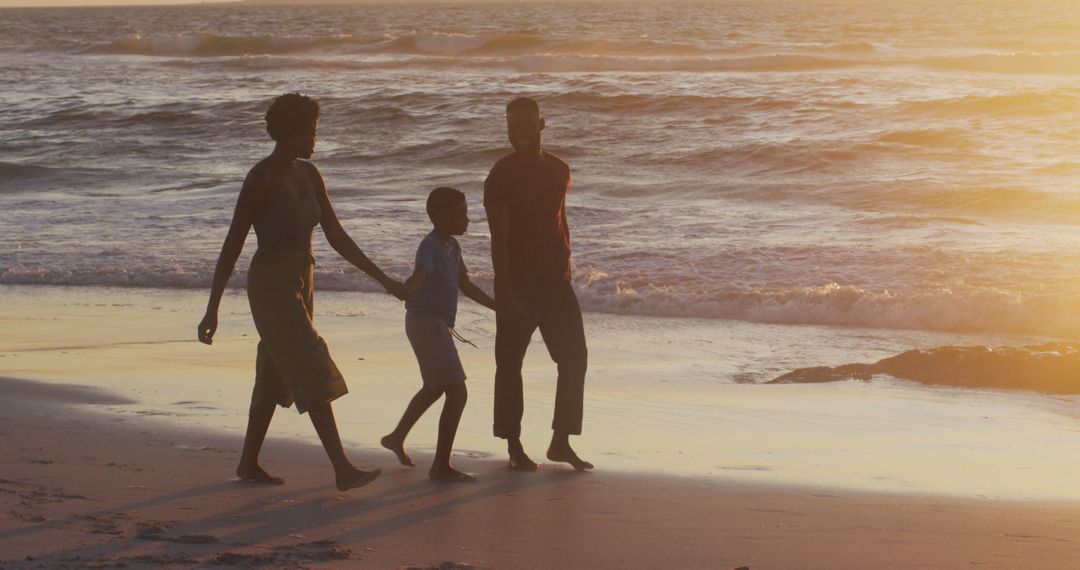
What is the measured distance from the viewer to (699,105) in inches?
1034

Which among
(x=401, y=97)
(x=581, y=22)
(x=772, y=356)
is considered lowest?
(x=772, y=356)

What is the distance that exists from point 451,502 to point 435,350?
64cm

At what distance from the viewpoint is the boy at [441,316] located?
5.20 m

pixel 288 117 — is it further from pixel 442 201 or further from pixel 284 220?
pixel 442 201

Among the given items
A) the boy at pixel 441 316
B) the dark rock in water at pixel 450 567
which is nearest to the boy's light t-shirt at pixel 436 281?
the boy at pixel 441 316

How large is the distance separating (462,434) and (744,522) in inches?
73.1

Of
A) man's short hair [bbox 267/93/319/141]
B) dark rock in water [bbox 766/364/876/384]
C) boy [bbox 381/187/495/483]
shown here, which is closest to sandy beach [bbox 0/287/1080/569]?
boy [bbox 381/187/495/483]

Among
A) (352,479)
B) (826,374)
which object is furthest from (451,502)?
(826,374)

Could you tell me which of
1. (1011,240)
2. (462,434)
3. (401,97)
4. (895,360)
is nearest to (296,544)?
(462,434)

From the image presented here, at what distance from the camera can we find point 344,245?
4980 mm

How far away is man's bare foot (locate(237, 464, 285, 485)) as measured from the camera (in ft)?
16.6

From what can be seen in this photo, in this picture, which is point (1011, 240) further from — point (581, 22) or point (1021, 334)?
point (581, 22)

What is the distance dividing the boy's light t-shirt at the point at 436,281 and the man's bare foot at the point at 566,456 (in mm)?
683

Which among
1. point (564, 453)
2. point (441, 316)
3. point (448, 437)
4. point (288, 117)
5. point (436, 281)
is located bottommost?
point (564, 453)
